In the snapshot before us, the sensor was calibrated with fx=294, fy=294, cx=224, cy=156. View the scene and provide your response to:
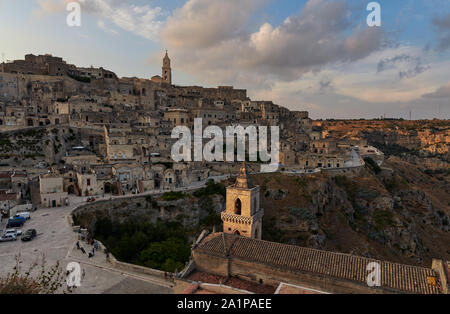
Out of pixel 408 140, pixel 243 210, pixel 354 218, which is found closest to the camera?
pixel 243 210

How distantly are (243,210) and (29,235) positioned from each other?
1948cm

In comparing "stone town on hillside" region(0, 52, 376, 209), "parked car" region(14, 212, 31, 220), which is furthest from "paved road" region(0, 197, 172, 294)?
"stone town on hillside" region(0, 52, 376, 209)

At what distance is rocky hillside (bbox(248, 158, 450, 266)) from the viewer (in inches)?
1807

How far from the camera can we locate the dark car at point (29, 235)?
85.7 ft

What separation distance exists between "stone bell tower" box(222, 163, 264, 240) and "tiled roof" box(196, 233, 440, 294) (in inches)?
160

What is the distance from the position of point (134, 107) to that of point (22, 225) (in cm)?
5039

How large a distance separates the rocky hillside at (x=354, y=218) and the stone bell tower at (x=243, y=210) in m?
18.1

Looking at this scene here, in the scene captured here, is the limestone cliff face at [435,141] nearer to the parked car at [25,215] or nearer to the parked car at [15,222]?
the parked car at [25,215]

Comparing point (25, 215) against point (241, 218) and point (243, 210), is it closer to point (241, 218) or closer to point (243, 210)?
point (241, 218)

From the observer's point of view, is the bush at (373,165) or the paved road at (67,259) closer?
the paved road at (67,259)

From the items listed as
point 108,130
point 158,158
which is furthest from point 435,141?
point 108,130

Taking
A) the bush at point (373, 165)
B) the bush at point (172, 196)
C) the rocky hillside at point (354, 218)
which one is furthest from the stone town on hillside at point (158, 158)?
the rocky hillside at point (354, 218)

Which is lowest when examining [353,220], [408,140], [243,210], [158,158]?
[353,220]

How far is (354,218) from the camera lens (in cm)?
5353
